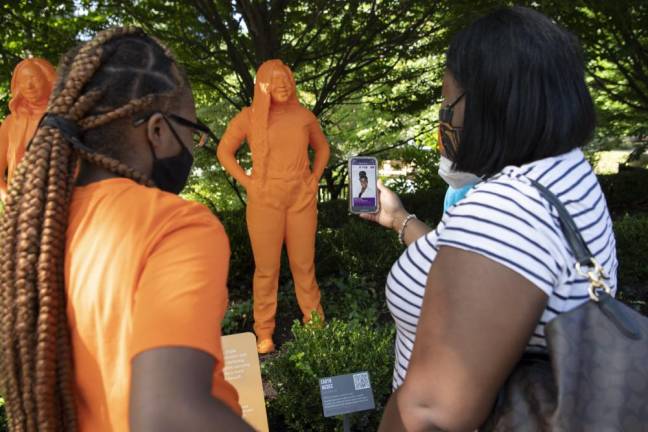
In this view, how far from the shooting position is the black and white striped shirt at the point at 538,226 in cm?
104

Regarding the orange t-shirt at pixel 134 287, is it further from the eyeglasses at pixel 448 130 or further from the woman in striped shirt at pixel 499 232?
the eyeglasses at pixel 448 130

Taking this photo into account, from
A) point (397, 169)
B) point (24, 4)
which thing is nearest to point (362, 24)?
point (24, 4)

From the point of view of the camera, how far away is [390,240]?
6129 mm

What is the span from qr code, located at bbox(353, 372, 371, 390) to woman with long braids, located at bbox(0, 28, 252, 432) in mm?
1545

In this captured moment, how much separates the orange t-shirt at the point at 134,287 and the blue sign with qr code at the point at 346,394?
1491 mm

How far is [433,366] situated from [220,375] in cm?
40

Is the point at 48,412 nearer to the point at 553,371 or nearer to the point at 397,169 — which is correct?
the point at 553,371

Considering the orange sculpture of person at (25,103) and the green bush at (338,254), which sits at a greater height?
the orange sculpture of person at (25,103)

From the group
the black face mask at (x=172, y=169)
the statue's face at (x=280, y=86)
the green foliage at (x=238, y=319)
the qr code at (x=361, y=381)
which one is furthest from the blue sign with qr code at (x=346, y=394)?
the green foliage at (x=238, y=319)

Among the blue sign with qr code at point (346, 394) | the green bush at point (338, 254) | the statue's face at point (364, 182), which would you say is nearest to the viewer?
the blue sign with qr code at point (346, 394)

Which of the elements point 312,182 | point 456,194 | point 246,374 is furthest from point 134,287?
point 312,182

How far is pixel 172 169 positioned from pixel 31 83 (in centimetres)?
384

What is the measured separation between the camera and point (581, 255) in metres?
1.07

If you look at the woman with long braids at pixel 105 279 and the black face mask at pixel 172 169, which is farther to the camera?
the black face mask at pixel 172 169
